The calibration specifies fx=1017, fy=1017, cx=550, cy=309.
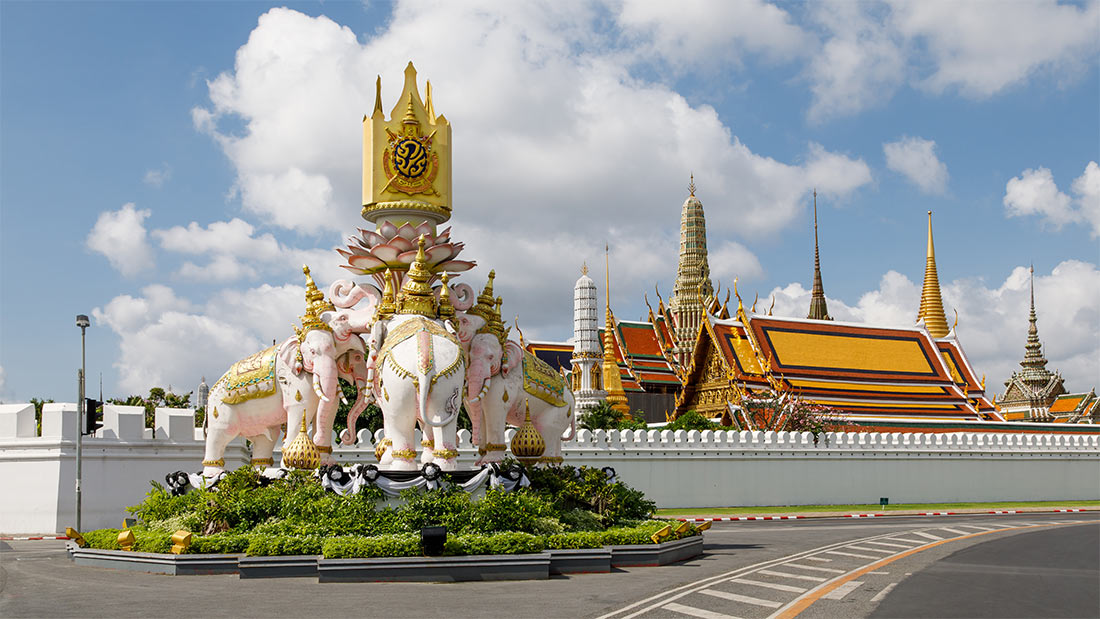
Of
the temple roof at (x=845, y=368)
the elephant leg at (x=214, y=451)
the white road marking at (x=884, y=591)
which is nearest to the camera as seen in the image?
the white road marking at (x=884, y=591)

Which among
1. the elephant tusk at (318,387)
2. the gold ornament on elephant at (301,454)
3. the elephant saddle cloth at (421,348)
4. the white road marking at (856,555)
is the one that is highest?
the elephant saddle cloth at (421,348)

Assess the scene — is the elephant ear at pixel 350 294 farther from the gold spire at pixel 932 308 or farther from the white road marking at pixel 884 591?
the gold spire at pixel 932 308

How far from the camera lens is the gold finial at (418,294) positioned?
632 inches

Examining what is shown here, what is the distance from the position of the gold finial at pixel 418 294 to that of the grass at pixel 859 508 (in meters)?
13.7

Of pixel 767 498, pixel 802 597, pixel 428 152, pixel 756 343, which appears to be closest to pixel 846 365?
pixel 756 343

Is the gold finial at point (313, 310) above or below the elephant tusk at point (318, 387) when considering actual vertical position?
above

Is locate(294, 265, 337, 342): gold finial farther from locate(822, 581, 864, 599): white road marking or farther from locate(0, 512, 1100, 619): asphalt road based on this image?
locate(822, 581, 864, 599): white road marking

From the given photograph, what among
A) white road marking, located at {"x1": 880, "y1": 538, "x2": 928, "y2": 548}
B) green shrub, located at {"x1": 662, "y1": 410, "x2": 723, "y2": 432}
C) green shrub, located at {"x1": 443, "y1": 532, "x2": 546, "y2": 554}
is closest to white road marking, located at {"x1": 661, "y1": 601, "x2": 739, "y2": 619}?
green shrub, located at {"x1": 443, "y1": 532, "x2": 546, "y2": 554}

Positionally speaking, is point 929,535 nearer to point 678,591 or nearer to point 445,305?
point 678,591

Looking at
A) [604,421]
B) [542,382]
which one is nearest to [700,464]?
[604,421]

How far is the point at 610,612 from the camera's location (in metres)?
10.6

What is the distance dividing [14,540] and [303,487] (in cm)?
968

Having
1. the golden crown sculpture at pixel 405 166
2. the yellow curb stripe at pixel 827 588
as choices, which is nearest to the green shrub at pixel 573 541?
the yellow curb stripe at pixel 827 588

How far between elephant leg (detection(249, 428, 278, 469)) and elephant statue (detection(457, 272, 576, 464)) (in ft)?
11.6
